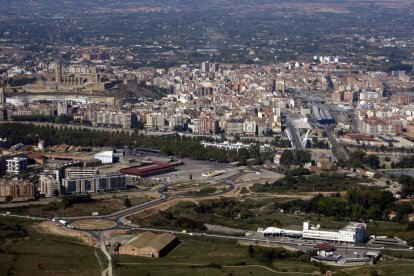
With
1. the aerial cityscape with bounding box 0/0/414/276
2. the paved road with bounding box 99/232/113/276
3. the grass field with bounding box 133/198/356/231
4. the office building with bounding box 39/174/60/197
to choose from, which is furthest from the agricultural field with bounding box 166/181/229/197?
the paved road with bounding box 99/232/113/276

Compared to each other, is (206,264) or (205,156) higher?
(206,264)

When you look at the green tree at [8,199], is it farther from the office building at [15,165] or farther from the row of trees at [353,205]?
the row of trees at [353,205]

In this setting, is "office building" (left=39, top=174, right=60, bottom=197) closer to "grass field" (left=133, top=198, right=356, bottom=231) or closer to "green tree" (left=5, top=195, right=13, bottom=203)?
"green tree" (left=5, top=195, right=13, bottom=203)

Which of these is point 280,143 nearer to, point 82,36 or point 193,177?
point 193,177

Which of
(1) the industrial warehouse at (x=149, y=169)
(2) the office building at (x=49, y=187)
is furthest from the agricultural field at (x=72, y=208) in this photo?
(1) the industrial warehouse at (x=149, y=169)

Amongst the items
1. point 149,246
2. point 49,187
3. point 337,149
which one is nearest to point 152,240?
point 149,246

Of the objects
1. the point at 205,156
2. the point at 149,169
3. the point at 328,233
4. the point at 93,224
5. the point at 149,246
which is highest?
the point at 149,246

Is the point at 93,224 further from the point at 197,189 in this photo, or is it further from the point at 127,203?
the point at 197,189
